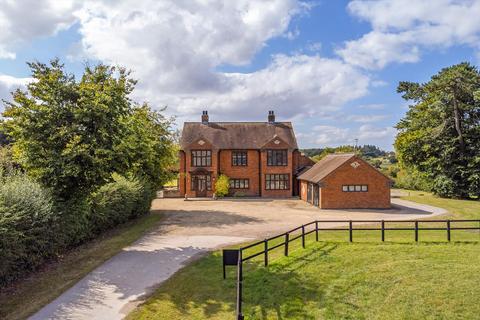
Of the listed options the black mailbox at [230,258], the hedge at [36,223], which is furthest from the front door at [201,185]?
the black mailbox at [230,258]

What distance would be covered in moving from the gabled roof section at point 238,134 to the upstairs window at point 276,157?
4.06ft

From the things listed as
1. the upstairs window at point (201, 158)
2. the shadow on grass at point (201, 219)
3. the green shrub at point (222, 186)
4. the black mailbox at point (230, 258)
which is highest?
the upstairs window at point (201, 158)

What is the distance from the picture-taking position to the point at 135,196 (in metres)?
21.9

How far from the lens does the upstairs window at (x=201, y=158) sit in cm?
3881

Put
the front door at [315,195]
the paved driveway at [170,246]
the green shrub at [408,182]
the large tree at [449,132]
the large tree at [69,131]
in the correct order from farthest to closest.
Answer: the green shrub at [408,182]
the large tree at [449,132]
the front door at [315,195]
the large tree at [69,131]
the paved driveway at [170,246]

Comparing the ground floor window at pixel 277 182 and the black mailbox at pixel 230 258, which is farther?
the ground floor window at pixel 277 182

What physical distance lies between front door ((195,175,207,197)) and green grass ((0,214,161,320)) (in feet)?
68.6

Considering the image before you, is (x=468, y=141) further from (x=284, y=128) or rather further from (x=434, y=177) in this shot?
(x=284, y=128)

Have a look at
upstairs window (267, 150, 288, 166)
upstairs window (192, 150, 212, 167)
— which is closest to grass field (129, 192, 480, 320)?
upstairs window (267, 150, 288, 166)

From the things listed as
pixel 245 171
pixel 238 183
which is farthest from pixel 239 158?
pixel 238 183

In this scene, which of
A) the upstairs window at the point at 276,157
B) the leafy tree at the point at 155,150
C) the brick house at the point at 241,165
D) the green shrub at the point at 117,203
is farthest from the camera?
the upstairs window at the point at 276,157

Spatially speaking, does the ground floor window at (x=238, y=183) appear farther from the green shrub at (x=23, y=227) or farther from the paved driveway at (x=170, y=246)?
the green shrub at (x=23, y=227)

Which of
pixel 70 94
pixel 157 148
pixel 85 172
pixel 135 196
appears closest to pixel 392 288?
pixel 85 172

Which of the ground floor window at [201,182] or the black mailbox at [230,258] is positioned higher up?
the ground floor window at [201,182]
